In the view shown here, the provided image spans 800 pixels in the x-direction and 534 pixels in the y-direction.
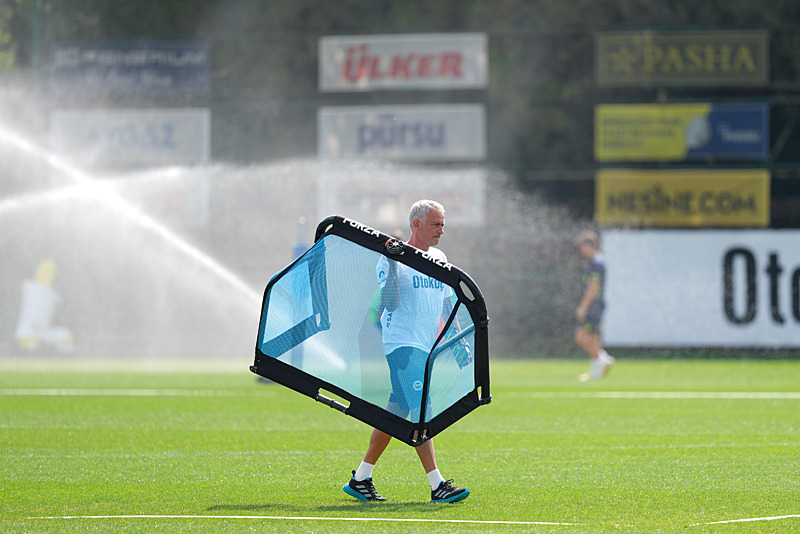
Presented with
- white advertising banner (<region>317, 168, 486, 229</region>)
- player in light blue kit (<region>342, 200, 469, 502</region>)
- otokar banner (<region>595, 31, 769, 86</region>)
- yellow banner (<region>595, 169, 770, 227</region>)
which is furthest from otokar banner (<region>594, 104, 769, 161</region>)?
player in light blue kit (<region>342, 200, 469, 502</region>)

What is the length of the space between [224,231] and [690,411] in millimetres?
13606

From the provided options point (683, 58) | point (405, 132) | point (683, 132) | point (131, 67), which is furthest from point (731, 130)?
point (131, 67)

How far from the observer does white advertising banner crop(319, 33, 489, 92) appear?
23.7m

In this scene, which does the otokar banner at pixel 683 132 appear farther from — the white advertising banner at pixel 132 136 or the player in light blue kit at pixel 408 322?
the player in light blue kit at pixel 408 322

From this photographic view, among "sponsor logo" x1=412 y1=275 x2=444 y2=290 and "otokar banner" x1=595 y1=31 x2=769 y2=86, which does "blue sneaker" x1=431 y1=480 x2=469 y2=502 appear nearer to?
Result: "sponsor logo" x1=412 y1=275 x2=444 y2=290

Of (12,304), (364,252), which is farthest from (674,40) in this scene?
(364,252)

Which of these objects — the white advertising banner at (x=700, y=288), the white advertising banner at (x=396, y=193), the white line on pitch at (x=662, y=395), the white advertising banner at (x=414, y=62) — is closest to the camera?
the white line on pitch at (x=662, y=395)

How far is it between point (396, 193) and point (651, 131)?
4.93 m

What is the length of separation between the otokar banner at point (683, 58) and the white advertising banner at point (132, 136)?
793 centimetres

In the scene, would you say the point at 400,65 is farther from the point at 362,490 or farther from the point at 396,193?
the point at 362,490

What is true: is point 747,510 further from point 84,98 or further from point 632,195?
point 84,98

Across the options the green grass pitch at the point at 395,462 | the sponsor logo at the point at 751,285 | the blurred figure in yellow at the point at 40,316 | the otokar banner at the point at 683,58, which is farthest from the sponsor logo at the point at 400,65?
the green grass pitch at the point at 395,462

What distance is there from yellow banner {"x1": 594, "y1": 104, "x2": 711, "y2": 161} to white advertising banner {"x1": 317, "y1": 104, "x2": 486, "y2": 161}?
2383 millimetres

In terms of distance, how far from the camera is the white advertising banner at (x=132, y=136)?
2441 centimetres
